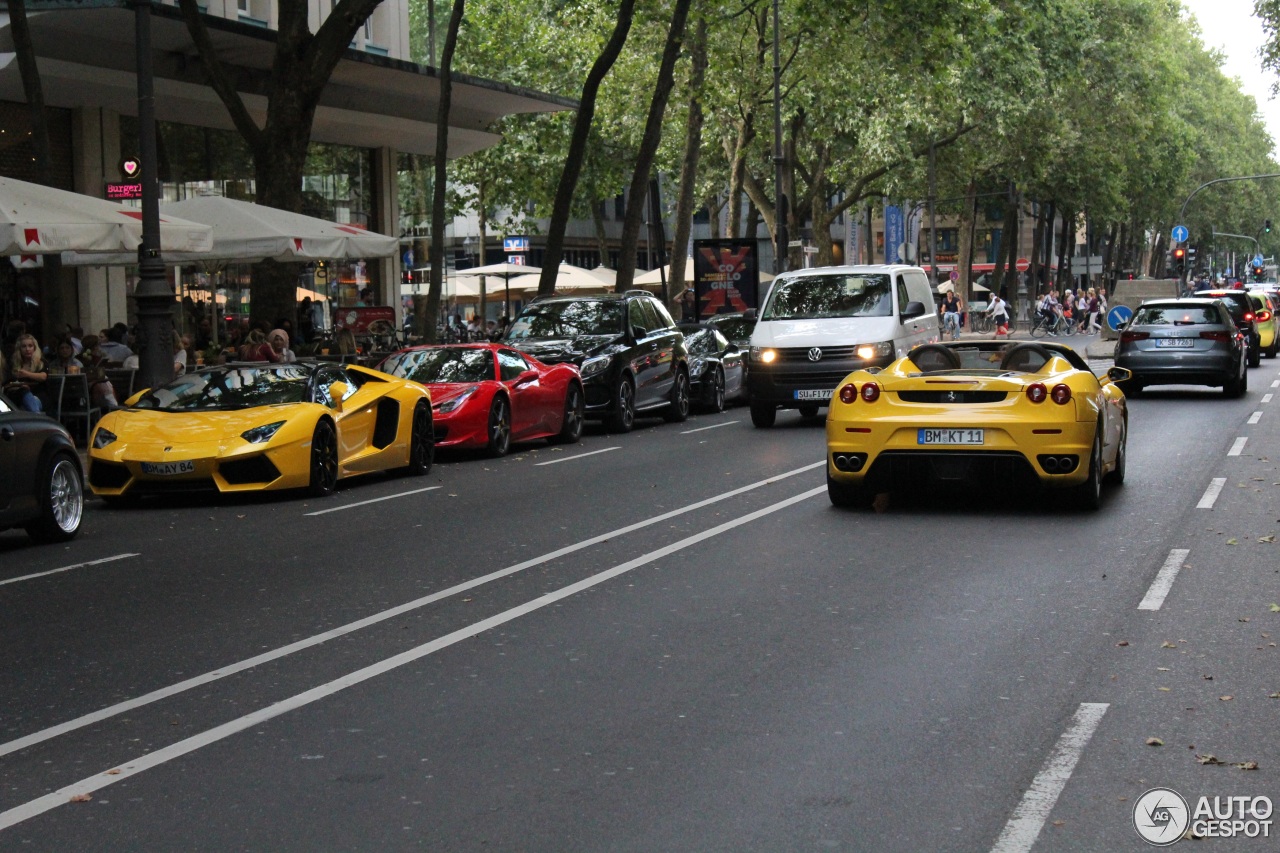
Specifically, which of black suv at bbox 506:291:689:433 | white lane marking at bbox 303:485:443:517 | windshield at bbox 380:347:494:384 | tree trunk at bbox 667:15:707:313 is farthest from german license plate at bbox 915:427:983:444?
tree trunk at bbox 667:15:707:313

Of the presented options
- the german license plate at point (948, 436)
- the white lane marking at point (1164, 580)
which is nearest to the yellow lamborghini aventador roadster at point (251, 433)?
the german license plate at point (948, 436)

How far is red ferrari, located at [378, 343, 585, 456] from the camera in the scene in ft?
62.4

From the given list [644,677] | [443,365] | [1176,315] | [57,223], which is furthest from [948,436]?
[1176,315]

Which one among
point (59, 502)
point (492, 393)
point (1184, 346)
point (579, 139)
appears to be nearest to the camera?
point (59, 502)

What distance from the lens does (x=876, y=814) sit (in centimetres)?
519

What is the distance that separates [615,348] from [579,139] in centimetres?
739

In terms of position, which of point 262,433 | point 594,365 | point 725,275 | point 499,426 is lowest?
point 499,426

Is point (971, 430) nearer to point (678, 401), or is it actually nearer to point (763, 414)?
point (763, 414)

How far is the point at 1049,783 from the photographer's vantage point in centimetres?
548

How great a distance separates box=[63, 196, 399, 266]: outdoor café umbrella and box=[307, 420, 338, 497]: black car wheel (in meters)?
5.64

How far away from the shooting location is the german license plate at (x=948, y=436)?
40.4ft

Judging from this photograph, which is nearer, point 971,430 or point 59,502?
point 971,430

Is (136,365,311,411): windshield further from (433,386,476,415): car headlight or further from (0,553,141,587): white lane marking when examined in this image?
(0,553,141,587): white lane marking

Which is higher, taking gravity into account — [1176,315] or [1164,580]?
[1176,315]
